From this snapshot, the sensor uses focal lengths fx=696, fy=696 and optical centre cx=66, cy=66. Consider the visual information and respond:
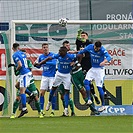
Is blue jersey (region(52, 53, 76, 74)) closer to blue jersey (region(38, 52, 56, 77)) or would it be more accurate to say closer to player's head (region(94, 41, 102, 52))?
blue jersey (region(38, 52, 56, 77))

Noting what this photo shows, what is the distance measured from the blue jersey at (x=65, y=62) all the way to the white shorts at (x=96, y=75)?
0.55 metres

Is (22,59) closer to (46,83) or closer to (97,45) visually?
(46,83)

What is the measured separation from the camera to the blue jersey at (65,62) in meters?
17.9

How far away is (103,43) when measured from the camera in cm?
1956

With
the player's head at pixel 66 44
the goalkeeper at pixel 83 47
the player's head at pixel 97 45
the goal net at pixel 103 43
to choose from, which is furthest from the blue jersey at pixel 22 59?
the player's head at pixel 97 45

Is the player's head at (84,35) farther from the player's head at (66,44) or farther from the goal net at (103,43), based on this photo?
the goal net at (103,43)

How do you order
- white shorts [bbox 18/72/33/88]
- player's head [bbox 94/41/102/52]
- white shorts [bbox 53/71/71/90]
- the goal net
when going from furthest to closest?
the goal net, white shorts [bbox 53/71/71/90], white shorts [bbox 18/72/33/88], player's head [bbox 94/41/102/52]

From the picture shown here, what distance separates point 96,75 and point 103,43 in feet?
6.39

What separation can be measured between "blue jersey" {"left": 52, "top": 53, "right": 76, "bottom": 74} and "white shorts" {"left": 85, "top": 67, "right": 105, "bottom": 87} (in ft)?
1.81

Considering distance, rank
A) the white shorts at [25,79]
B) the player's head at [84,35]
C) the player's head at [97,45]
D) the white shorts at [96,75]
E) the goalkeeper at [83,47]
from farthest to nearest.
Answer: the goalkeeper at [83,47], the player's head at [84,35], the white shorts at [96,75], the white shorts at [25,79], the player's head at [97,45]

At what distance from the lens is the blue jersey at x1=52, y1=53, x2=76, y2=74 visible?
17938 millimetres

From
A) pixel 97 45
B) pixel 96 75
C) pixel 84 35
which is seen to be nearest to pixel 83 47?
pixel 84 35

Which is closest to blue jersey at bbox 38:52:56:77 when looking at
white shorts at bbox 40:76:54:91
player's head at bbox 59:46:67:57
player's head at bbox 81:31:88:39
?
white shorts at bbox 40:76:54:91

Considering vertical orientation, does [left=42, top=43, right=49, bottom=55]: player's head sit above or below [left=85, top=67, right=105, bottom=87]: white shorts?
above
